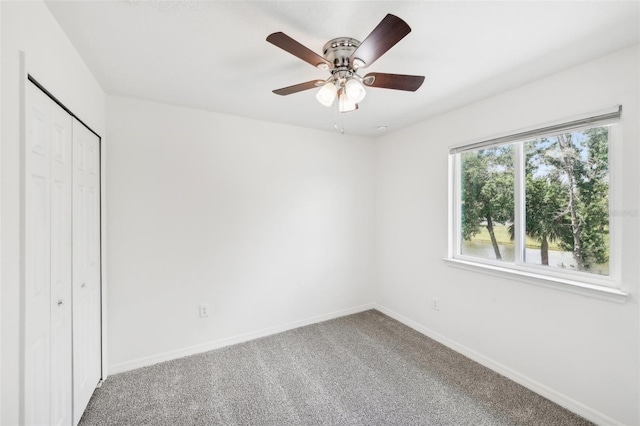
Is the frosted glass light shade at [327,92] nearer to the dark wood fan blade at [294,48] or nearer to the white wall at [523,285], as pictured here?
the dark wood fan blade at [294,48]

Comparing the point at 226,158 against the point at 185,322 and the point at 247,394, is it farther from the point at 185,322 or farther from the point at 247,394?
the point at 247,394

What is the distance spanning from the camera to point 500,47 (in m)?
1.62

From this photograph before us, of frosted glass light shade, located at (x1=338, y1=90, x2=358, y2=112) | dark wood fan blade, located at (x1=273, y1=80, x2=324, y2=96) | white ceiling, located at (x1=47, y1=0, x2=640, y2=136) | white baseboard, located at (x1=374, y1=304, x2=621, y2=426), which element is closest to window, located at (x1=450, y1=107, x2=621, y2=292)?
white ceiling, located at (x1=47, y1=0, x2=640, y2=136)

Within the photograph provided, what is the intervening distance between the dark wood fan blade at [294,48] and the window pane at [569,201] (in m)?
1.88

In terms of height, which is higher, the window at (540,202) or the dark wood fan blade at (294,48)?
the dark wood fan blade at (294,48)

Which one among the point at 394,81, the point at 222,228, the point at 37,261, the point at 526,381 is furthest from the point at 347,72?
the point at 526,381

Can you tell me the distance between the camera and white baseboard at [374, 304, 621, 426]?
1753 mm

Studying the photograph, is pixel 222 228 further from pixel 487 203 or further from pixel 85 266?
pixel 487 203

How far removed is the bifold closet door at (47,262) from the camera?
117cm

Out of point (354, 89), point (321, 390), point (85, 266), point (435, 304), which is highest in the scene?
point (354, 89)

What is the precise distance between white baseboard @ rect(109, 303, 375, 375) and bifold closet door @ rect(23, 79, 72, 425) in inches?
29.2

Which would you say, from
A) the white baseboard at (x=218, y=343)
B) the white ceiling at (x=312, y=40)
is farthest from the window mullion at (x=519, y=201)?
the white baseboard at (x=218, y=343)

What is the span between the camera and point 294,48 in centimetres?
127

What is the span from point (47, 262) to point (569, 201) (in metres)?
3.29
